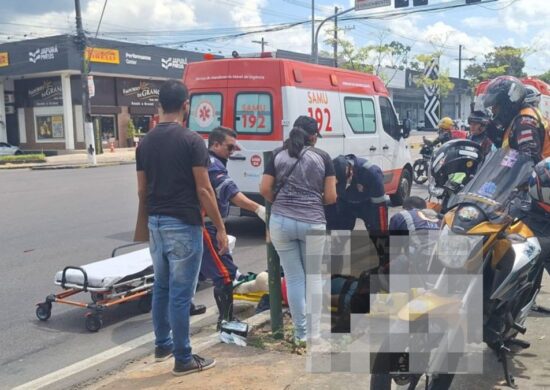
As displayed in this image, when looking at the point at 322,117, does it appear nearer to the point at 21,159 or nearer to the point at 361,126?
the point at 361,126

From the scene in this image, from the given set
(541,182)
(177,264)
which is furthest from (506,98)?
(177,264)

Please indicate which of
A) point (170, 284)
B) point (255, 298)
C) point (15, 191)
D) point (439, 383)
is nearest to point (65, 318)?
point (255, 298)

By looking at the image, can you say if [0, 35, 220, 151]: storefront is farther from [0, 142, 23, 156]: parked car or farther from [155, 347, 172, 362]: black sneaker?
[155, 347, 172, 362]: black sneaker

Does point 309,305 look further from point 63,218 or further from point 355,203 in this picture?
point 63,218

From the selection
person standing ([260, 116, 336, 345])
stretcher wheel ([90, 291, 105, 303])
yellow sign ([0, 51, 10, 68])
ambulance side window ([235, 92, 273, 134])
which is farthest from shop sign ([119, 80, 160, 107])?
person standing ([260, 116, 336, 345])

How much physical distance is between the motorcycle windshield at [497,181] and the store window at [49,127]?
38.0 meters

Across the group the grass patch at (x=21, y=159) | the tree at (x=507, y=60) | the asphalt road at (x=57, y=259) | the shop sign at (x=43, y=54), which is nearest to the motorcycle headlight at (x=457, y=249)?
the asphalt road at (x=57, y=259)

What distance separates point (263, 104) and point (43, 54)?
31.5 metres

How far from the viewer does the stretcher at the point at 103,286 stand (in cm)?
530

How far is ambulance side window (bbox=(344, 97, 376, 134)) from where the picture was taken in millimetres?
9828

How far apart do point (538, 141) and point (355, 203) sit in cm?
199

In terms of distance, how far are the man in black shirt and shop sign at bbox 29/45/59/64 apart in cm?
3425

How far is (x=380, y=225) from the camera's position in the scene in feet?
18.5

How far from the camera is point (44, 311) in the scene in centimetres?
557
